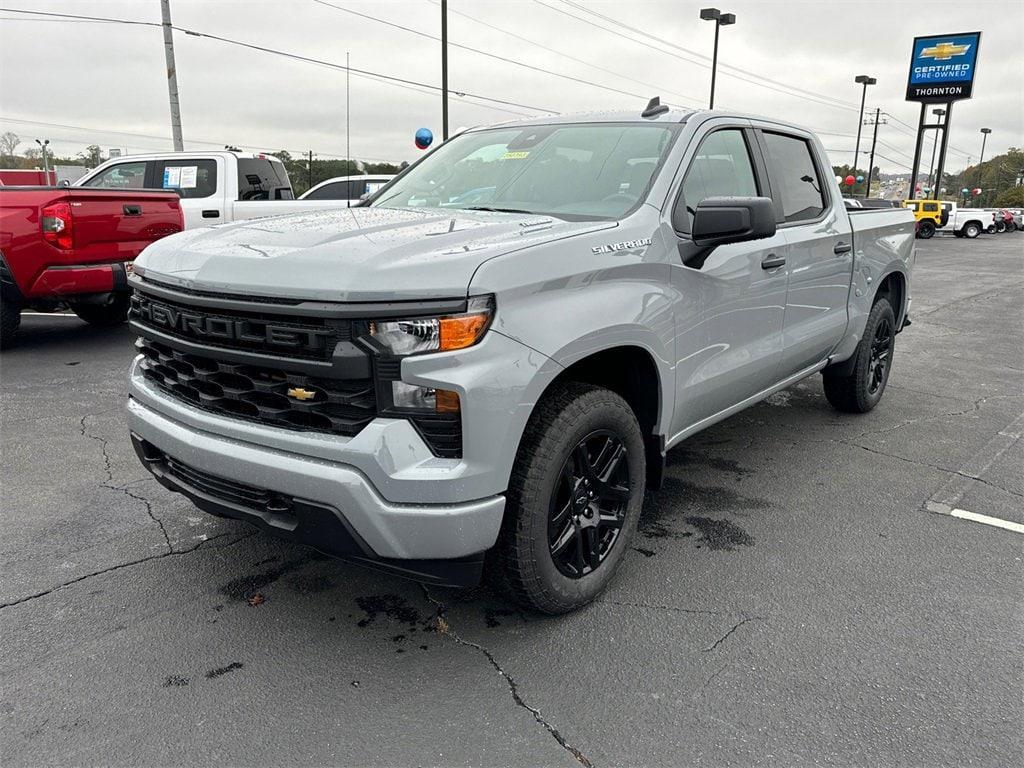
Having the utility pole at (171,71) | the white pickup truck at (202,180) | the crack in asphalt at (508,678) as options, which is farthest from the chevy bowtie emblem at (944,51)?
the crack in asphalt at (508,678)

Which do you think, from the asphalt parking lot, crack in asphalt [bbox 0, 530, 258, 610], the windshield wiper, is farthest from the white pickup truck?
crack in asphalt [bbox 0, 530, 258, 610]

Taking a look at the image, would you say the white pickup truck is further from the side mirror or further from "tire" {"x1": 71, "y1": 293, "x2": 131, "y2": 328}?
the side mirror

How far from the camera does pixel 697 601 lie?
303 cm

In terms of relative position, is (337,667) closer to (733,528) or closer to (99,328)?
(733,528)

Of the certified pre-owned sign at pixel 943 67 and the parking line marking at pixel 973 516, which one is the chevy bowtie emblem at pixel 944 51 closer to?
the certified pre-owned sign at pixel 943 67

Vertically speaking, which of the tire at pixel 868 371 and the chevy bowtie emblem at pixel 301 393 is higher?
the chevy bowtie emblem at pixel 301 393

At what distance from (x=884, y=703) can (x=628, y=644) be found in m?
0.81

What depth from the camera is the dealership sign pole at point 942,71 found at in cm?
4103

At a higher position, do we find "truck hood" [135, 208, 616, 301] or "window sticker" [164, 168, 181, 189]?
"window sticker" [164, 168, 181, 189]

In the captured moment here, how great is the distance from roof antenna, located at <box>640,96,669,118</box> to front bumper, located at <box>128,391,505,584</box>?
2.21 m

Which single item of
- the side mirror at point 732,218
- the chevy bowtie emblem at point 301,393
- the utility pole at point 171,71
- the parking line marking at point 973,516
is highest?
the utility pole at point 171,71

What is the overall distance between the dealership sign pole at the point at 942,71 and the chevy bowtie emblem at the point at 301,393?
4799 cm

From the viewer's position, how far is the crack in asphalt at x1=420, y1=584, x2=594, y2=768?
2223 mm

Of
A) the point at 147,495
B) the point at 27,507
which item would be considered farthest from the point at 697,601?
the point at 27,507
